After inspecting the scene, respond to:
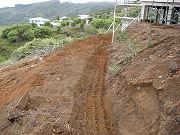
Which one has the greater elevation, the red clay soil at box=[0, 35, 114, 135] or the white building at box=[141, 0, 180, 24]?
the white building at box=[141, 0, 180, 24]

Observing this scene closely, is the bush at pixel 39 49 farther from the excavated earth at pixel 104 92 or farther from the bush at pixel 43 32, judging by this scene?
the bush at pixel 43 32

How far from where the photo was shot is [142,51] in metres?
16.4

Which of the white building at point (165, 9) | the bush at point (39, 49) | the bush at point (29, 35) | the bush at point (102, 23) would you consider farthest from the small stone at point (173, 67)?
the bush at point (29, 35)

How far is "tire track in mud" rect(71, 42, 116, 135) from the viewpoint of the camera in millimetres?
12891

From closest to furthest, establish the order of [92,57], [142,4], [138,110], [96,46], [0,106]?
[138,110]
[0,106]
[92,57]
[96,46]
[142,4]

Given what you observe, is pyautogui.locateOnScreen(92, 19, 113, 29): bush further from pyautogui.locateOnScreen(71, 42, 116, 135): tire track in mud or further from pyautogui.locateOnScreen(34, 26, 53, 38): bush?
pyautogui.locateOnScreen(71, 42, 116, 135): tire track in mud

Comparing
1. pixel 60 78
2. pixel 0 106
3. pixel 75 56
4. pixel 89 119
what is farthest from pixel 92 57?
pixel 89 119

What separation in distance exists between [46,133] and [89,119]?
4.90 ft

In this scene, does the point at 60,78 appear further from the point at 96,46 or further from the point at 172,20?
the point at 172,20

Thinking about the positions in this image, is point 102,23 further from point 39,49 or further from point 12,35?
point 39,49

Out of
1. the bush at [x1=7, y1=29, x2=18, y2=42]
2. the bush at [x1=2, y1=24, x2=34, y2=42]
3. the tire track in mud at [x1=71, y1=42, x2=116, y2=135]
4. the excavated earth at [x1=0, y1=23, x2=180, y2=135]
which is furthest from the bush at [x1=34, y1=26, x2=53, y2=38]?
the tire track in mud at [x1=71, y1=42, x2=116, y2=135]

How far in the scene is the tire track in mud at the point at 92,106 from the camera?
12.9 metres

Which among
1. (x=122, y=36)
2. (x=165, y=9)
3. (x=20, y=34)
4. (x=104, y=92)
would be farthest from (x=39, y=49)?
(x=20, y=34)

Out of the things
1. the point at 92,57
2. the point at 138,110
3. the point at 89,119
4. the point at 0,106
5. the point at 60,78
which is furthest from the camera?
the point at 92,57
